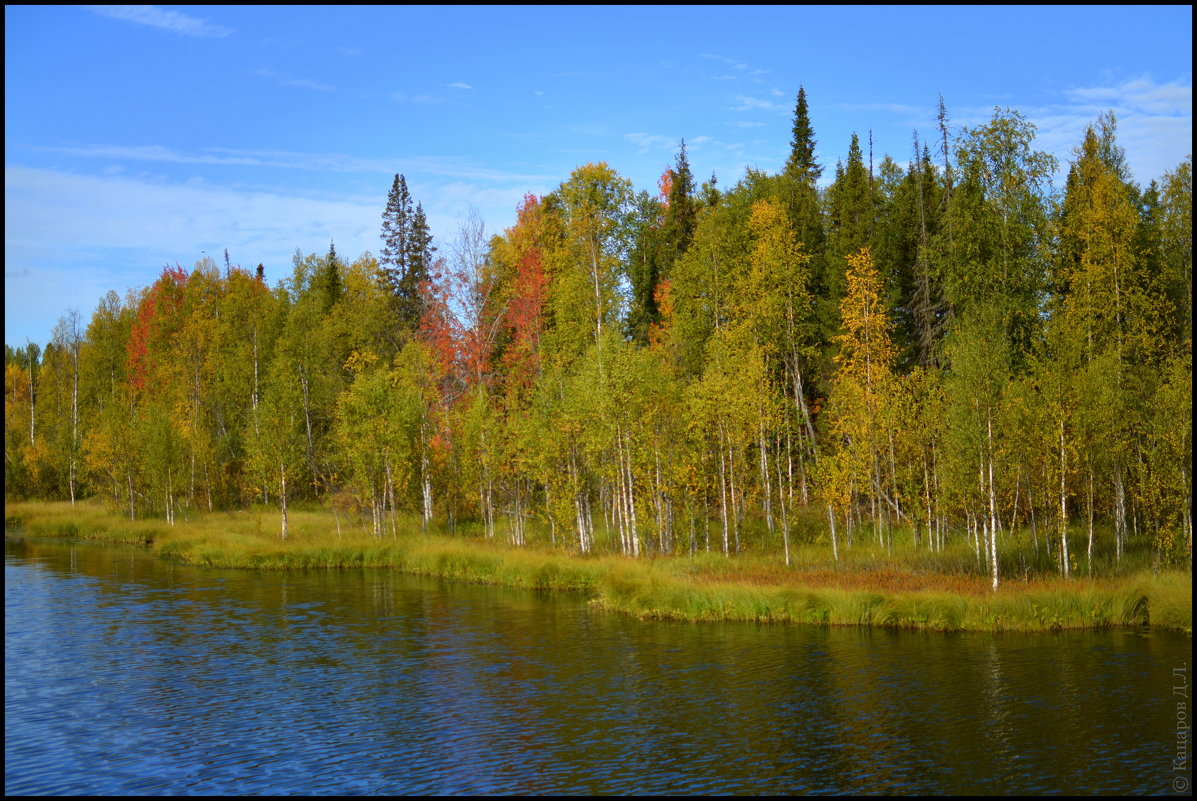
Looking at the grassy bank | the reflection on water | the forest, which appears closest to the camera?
the reflection on water

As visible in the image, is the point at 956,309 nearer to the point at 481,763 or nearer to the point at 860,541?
the point at 860,541

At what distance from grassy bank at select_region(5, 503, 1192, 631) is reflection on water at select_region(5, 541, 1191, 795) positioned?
145 centimetres

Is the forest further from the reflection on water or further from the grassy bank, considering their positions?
the reflection on water

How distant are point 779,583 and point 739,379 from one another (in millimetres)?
11880

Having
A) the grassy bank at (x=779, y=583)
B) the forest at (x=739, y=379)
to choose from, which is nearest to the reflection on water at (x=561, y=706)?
the grassy bank at (x=779, y=583)

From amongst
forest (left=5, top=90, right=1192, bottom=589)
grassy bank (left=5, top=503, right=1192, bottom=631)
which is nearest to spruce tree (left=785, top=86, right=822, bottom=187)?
forest (left=5, top=90, right=1192, bottom=589)

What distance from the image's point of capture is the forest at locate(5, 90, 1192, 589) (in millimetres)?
42062

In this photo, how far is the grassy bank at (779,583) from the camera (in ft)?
111

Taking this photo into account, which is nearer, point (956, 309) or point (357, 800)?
point (357, 800)

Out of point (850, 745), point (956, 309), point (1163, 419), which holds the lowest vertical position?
point (850, 745)

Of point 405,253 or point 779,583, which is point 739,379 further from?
point 405,253

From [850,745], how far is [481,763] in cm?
871

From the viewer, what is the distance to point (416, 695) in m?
26.8

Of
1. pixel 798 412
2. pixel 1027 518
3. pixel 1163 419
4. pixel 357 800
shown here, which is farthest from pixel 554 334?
pixel 357 800
